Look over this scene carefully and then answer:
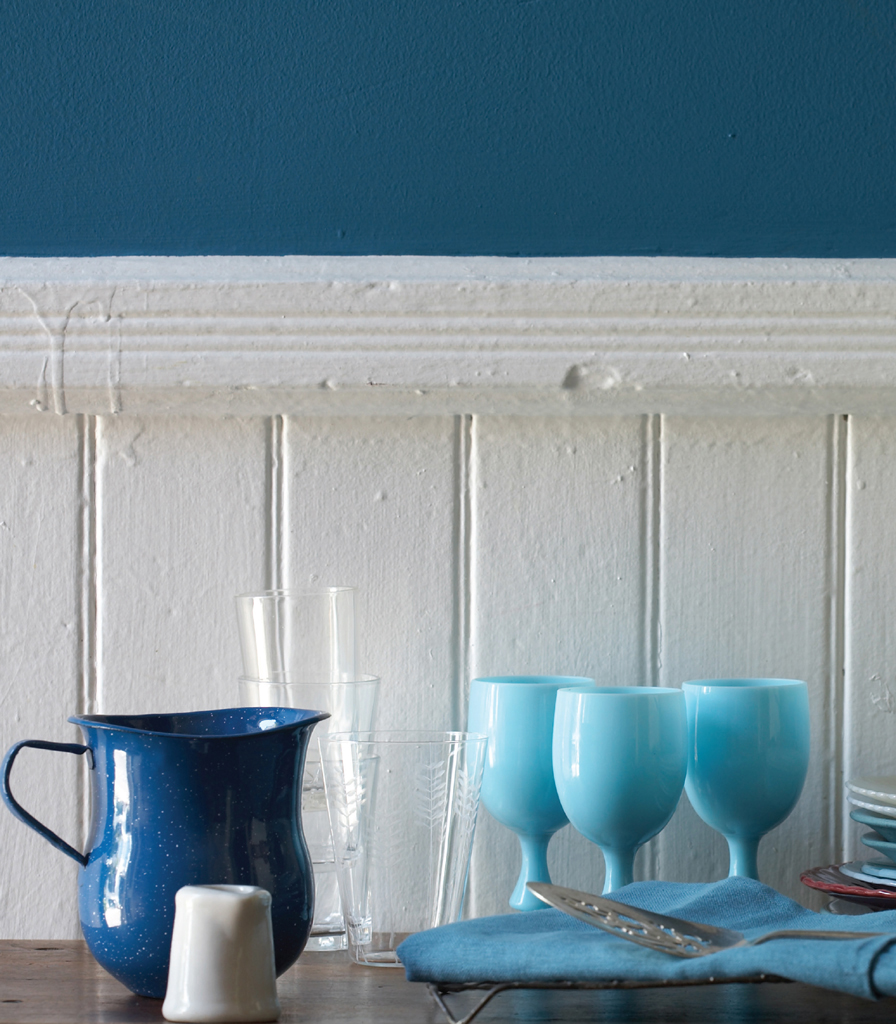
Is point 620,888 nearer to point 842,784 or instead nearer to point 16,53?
point 842,784

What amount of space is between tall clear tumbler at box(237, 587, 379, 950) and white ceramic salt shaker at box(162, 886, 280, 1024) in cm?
19

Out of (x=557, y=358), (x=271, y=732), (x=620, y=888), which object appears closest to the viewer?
(x=271, y=732)

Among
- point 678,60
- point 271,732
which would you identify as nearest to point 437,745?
point 271,732

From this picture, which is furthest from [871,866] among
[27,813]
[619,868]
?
[27,813]

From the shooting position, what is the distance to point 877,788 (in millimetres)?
789

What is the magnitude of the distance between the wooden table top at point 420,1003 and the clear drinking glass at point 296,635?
0.22 m

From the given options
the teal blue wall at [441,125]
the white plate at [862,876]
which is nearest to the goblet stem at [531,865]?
the white plate at [862,876]

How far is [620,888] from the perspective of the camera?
0.77m

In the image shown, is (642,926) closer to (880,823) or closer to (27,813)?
(880,823)

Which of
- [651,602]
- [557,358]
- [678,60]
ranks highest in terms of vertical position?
[678,60]

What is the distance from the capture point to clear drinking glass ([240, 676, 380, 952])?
0.81 meters

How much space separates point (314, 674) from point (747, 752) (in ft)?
1.08

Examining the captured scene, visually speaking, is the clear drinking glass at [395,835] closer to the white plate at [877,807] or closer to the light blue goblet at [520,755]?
the light blue goblet at [520,755]

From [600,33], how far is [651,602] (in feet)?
1.58
